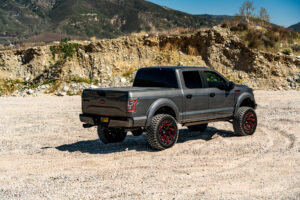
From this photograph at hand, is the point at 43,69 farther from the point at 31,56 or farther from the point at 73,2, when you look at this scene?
the point at 73,2


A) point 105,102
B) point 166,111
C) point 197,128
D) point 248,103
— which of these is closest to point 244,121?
point 248,103

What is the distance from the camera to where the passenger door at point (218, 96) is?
28.0 ft

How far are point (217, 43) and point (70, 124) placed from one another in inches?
721

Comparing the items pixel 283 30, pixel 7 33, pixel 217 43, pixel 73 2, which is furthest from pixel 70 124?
pixel 73 2

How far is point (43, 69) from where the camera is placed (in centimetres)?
2761

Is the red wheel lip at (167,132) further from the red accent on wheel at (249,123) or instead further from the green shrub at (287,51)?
the green shrub at (287,51)

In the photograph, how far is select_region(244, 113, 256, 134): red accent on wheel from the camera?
30.2 feet

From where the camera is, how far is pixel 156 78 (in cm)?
831

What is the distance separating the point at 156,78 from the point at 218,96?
5.65ft

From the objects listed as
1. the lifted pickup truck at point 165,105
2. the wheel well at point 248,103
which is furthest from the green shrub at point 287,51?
the lifted pickup truck at point 165,105

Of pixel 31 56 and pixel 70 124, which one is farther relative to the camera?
pixel 31 56

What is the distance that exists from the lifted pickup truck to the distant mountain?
13619 cm

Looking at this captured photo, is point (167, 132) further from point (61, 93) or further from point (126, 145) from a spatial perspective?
point (61, 93)

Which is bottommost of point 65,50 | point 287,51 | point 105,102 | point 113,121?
point 113,121
